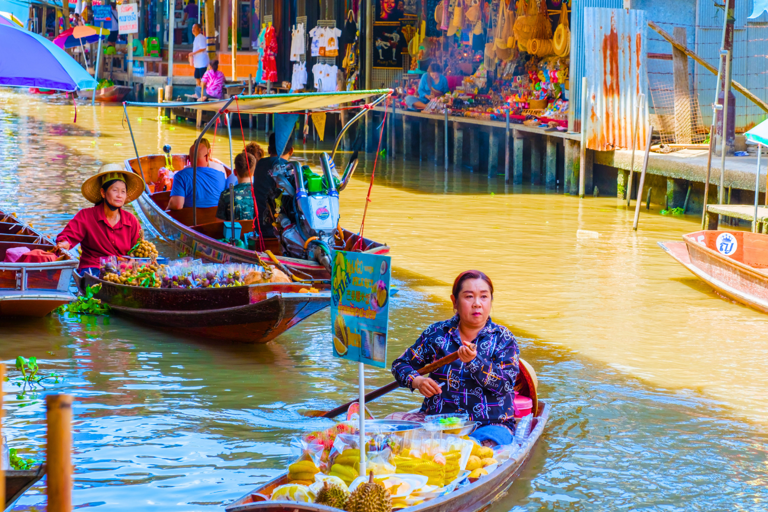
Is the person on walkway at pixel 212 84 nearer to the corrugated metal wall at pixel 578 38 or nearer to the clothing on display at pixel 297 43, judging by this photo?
the clothing on display at pixel 297 43

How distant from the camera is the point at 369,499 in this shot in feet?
12.6

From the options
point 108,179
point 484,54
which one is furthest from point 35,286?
point 484,54

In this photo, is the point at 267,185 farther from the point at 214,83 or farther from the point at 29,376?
the point at 214,83

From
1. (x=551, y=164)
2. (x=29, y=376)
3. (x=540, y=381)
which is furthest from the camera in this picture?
(x=551, y=164)

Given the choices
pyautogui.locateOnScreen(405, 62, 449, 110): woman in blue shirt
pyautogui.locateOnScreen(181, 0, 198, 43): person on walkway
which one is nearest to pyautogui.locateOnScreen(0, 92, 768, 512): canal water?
pyautogui.locateOnScreen(405, 62, 449, 110): woman in blue shirt

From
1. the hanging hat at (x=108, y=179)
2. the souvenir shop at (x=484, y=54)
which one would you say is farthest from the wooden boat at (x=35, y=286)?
the souvenir shop at (x=484, y=54)

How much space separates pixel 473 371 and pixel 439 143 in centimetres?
1688

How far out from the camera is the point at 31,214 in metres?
13.4

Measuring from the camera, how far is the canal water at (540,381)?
204 inches

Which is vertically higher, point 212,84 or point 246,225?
point 212,84

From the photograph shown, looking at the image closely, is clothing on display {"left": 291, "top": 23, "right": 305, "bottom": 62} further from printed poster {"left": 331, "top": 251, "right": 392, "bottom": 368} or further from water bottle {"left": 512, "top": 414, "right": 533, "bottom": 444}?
printed poster {"left": 331, "top": 251, "right": 392, "bottom": 368}

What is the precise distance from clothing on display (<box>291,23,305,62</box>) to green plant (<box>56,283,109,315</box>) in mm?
18913

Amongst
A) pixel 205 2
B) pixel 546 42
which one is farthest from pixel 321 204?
pixel 205 2

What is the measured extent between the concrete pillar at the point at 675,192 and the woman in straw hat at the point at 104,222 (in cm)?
894
